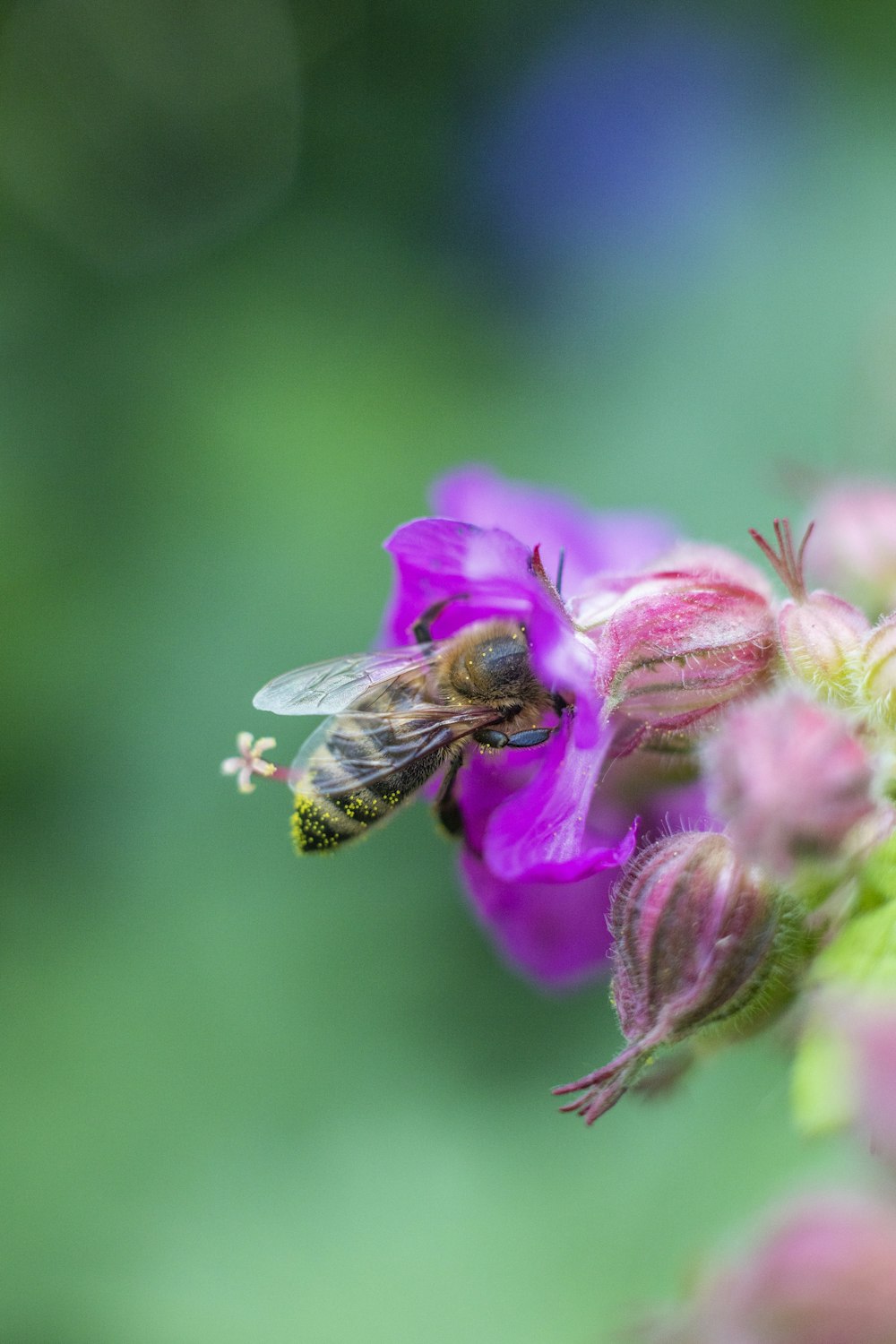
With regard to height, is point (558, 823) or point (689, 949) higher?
point (558, 823)

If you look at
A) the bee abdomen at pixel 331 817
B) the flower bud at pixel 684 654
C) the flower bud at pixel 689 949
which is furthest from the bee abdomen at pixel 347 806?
the flower bud at pixel 689 949

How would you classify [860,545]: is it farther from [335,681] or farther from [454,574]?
[335,681]

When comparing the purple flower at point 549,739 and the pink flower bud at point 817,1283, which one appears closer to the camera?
the pink flower bud at point 817,1283

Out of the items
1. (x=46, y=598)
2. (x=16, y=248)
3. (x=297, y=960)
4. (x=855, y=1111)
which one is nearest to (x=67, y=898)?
(x=297, y=960)

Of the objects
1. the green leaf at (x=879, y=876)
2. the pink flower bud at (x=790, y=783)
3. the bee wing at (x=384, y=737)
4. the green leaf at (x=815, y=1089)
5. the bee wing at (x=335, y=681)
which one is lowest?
the green leaf at (x=815, y=1089)

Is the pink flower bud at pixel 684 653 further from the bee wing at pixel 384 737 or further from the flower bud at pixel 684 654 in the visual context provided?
the bee wing at pixel 384 737

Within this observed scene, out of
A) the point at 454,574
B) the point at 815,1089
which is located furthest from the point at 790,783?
the point at 454,574
